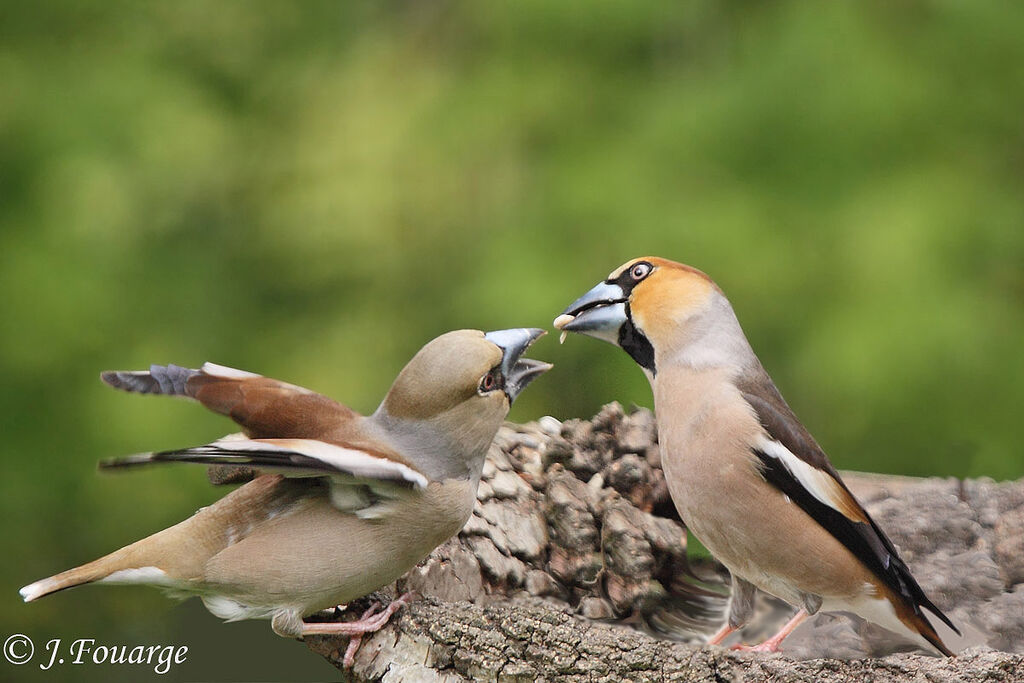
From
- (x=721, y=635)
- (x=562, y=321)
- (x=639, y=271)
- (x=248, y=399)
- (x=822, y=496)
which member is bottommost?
(x=721, y=635)

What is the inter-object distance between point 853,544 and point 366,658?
4.06 feet

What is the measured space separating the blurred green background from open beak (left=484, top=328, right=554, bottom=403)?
185 centimetres

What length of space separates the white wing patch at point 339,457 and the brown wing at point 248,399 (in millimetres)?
147

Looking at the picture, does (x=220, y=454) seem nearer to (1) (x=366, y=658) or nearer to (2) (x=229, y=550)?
(2) (x=229, y=550)

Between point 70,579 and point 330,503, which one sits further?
point 330,503

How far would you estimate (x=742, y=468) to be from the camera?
3037mm

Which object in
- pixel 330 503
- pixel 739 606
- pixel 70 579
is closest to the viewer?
pixel 70 579

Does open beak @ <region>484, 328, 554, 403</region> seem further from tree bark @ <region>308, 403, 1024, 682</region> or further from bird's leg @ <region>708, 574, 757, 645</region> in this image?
bird's leg @ <region>708, 574, 757, 645</region>

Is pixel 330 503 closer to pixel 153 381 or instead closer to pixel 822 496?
pixel 153 381

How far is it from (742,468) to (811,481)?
0.18m

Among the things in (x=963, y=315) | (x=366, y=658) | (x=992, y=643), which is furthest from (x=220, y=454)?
(x=963, y=315)

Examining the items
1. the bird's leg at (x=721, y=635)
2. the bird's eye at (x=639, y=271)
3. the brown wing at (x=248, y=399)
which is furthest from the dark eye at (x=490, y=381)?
the bird's leg at (x=721, y=635)

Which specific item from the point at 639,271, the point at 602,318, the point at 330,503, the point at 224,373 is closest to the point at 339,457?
the point at 330,503

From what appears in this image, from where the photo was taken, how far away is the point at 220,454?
8.25 ft
